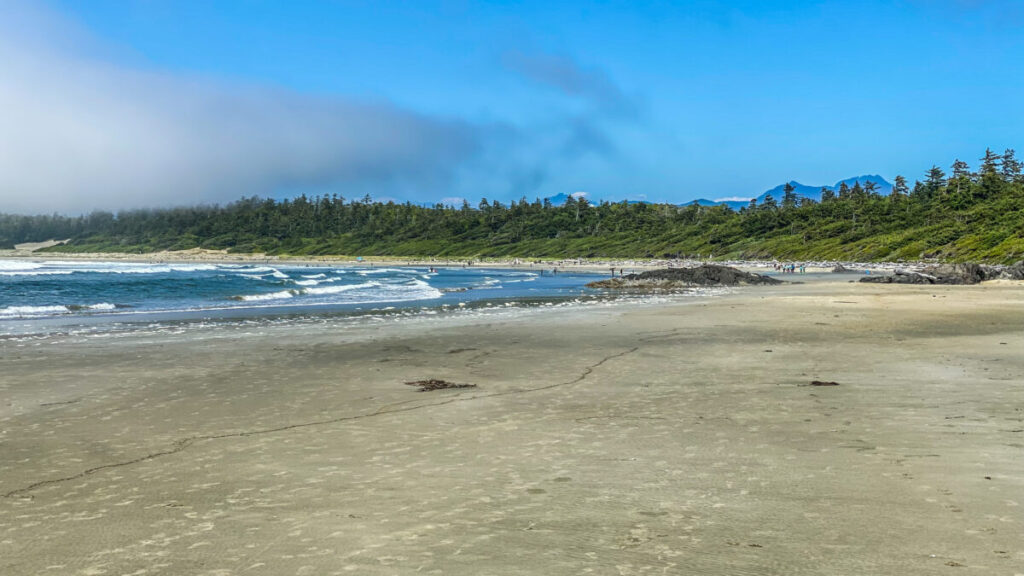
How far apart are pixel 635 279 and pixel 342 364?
39.5m

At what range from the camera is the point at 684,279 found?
54.4m

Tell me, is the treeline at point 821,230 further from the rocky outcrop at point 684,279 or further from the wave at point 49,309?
the wave at point 49,309

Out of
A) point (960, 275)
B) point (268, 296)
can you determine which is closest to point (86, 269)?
point (268, 296)

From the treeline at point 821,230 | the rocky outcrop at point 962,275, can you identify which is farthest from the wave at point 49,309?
the treeline at point 821,230

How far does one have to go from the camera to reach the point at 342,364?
15852 mm

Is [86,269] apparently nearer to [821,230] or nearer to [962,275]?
[962,275]

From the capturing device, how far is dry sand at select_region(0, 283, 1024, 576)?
17.7ft

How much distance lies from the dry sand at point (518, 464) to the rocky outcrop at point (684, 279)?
34.6m

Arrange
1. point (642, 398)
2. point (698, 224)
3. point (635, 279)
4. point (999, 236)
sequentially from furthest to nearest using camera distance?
point (698, 224) → point (999, 236) → point (635, 279) → point (642, 398)

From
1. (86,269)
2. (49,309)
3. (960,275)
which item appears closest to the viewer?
(49,309)

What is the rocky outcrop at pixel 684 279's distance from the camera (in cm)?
5153

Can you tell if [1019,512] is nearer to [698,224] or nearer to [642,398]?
[642,398]

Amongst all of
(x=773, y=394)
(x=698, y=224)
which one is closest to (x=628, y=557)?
(x=773, y=394)

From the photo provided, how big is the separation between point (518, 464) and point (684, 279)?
48.5 m
